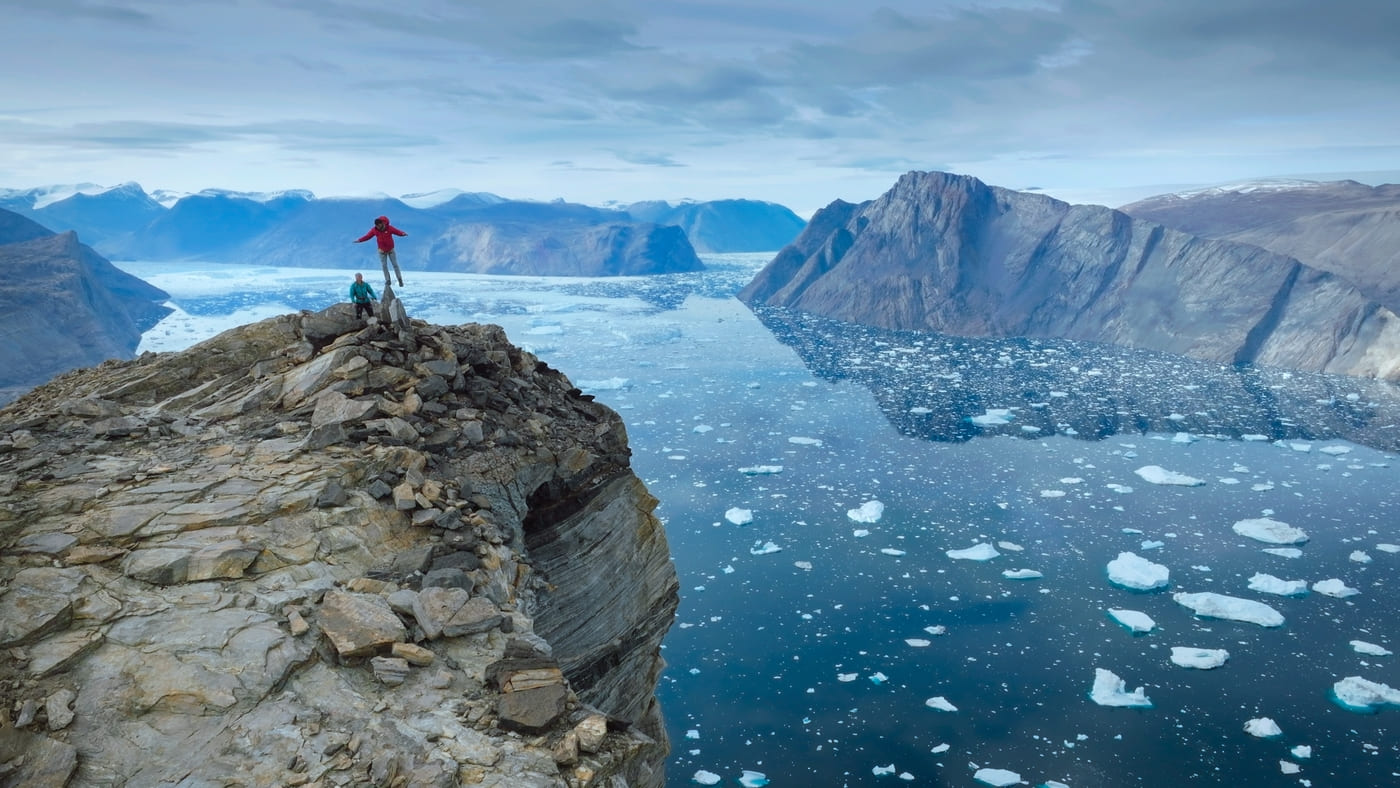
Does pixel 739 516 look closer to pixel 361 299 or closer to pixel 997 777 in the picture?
pixel 997 777

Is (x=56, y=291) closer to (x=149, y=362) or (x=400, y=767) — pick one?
(x=149, y=362)

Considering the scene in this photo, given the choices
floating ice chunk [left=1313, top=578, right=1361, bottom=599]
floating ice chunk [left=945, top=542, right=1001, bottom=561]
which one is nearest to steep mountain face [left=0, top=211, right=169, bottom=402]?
floating ice chunk [left=945, top=542, right=1001, bottom=561]

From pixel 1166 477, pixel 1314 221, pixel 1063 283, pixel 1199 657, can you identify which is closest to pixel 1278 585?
pixel 1199 657

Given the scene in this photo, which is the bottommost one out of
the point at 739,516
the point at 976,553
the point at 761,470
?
the point at 976,553

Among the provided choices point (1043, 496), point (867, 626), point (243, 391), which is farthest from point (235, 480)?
point (1043, 496)

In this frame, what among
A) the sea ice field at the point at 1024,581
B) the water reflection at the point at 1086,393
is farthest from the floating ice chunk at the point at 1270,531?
the water reflection at the point at 1086,393

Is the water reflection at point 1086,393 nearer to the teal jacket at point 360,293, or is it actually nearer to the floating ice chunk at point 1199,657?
the floating ice chunk at point 1199,657

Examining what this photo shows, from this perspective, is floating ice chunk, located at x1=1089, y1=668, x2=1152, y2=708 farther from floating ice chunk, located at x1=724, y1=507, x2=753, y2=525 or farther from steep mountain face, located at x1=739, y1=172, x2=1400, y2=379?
steep mountain face, located at x1=739, y1=172, x2=1400, y2=379
